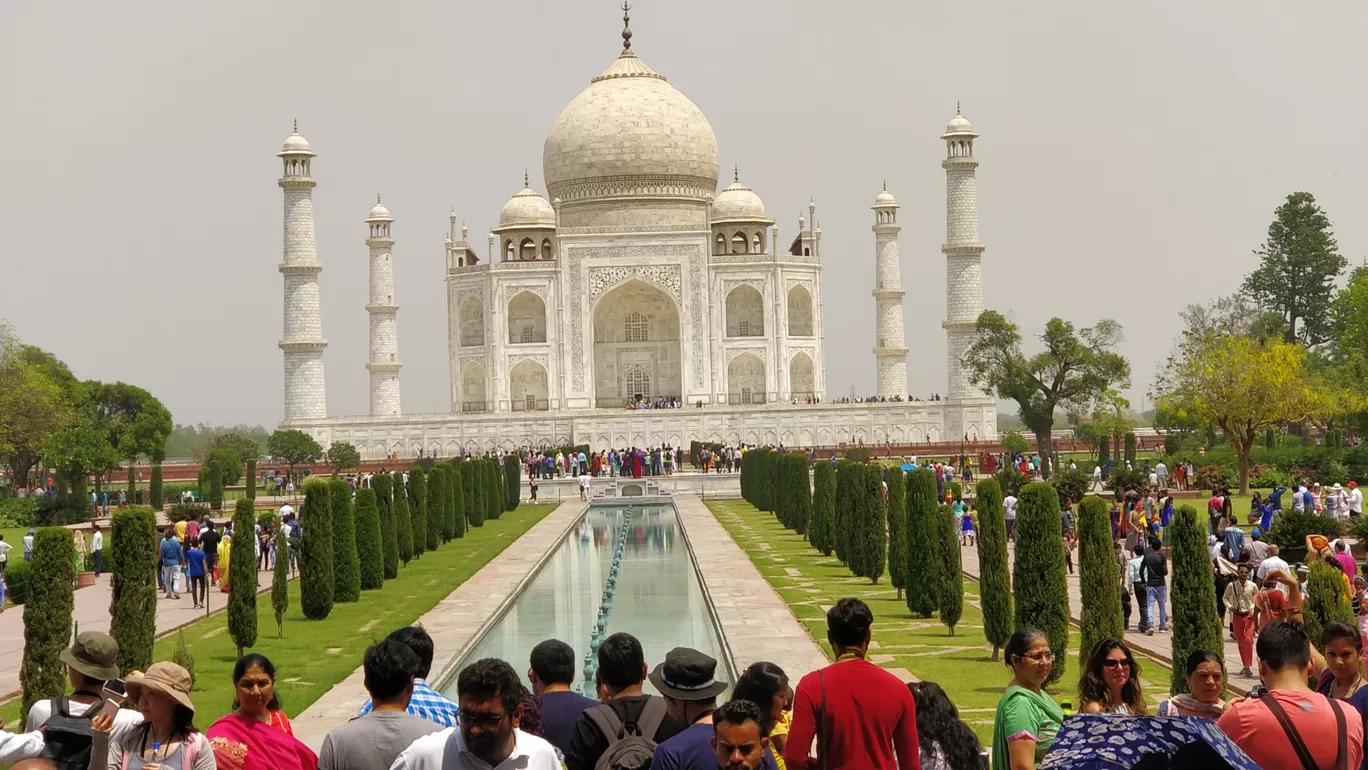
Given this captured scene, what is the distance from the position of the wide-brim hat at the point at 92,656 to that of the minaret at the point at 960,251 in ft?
113

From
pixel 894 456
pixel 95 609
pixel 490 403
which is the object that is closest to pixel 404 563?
pixel 95 609

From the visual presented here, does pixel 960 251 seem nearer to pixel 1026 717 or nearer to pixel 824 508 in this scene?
pixel 824 508

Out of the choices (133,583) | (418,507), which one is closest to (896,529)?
(133,583)

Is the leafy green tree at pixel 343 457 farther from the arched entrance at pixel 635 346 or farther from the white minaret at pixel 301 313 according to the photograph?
the arched entrance at pixel 635 346

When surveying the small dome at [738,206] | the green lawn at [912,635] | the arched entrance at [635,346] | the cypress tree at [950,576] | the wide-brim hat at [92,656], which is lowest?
the green lawn at [912,635]

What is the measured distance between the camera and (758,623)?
482 inches

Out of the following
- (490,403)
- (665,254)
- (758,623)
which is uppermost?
(665,254)

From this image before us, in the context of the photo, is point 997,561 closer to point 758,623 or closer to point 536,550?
point 758,623

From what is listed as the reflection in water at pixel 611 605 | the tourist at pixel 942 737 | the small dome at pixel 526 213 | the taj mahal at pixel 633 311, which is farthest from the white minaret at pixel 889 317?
the tourist at pixel 942 737

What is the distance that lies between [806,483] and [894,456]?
13.9 meters

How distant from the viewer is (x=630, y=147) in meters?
41.9

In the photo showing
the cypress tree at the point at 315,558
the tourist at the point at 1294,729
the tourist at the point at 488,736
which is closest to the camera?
the tourist at the point at 488,736

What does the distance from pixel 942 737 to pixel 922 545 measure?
8.16 m

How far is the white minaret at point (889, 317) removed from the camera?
40.5 metres
